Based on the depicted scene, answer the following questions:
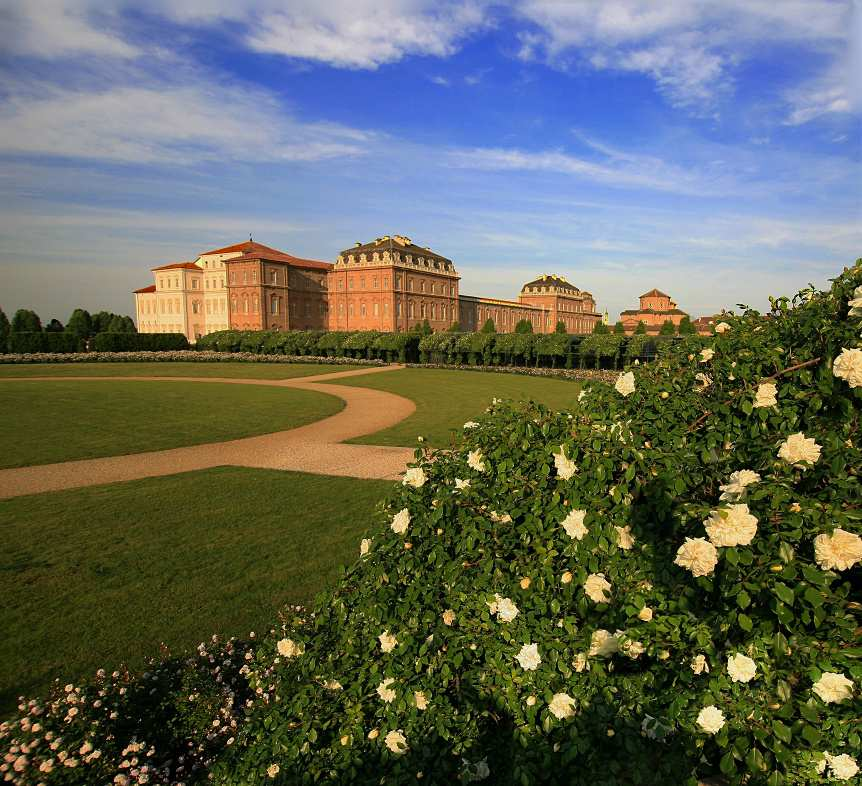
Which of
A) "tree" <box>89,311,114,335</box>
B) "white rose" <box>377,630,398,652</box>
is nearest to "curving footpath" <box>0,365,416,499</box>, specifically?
"white rose" <box>377,630,398,652</box>

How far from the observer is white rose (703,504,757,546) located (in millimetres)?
1911

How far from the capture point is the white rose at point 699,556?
196 centimetres

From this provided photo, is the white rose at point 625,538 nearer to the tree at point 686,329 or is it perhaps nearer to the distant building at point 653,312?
the tree at point 686,329

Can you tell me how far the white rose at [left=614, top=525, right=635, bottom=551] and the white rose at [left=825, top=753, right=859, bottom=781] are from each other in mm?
914

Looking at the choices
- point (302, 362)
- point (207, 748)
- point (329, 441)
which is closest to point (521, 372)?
point (302, 362)

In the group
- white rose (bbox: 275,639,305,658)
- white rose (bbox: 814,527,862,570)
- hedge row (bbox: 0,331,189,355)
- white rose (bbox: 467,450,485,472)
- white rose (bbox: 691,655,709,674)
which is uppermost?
hedge row (bbox: 0,331,189,355)

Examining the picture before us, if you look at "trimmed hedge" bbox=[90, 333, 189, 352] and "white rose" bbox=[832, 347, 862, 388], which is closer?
"white rose" bbox=[832, 347, 862, 388]

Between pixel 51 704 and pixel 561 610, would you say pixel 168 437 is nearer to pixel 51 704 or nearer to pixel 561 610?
pixel 51 704

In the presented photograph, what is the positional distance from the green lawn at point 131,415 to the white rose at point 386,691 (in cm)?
1073

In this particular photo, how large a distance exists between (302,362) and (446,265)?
3733cm

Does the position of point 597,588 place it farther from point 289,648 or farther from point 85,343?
point 85,343

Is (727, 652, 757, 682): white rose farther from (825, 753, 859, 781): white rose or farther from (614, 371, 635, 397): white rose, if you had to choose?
(614, 371, 635, 397): white rose

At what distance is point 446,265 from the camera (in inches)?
2884

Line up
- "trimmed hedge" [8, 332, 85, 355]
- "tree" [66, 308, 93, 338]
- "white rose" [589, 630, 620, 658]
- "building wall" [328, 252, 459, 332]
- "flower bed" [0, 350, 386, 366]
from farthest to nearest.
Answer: "tree" [66, 308, 93, 338], "building wall" [328, 252, 459, 332], "trimmed hedge" [8, 332, 85, 355], "flower bed" [0, 350, 386, 366], "white rose" [589, 630, 620, 658]
